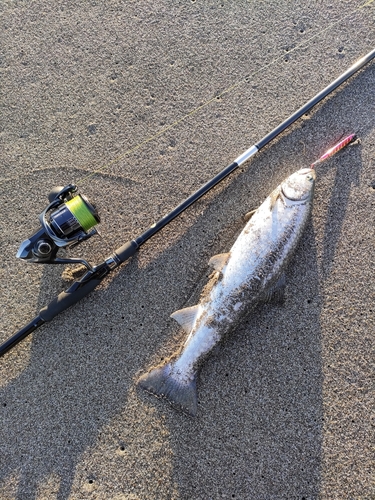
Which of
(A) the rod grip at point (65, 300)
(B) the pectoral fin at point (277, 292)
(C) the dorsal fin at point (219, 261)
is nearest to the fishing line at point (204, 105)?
(A) the rod grip at point (65, 300)

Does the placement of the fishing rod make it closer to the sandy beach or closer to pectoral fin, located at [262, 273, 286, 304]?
the sandy beach

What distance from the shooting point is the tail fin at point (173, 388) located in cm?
272

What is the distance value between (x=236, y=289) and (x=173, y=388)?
923 mm

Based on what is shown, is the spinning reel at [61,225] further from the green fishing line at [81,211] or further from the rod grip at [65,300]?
the rod grip at [65,300]

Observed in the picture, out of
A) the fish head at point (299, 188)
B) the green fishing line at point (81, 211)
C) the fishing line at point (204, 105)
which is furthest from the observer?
the fishing line at point (204, 105)

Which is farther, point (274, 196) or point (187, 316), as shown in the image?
point (274, 196)

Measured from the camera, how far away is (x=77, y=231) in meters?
2.52

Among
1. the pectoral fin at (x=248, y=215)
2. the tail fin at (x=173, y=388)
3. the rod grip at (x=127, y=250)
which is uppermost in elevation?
the rod grip at (x=127, y=250)

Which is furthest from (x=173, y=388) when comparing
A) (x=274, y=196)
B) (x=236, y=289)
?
(x=274, y=196)

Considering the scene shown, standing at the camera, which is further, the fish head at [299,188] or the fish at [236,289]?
the fish head at [299,188]

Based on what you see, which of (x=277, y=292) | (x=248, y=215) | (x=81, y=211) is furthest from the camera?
(x=248, y=215)

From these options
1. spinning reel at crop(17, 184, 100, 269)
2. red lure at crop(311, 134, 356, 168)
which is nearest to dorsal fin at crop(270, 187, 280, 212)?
red lure at crop(311, 134, 356, 168)

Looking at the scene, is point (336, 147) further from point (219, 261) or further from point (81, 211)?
point (81, 211)

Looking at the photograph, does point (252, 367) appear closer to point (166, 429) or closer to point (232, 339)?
point (232, 339)
